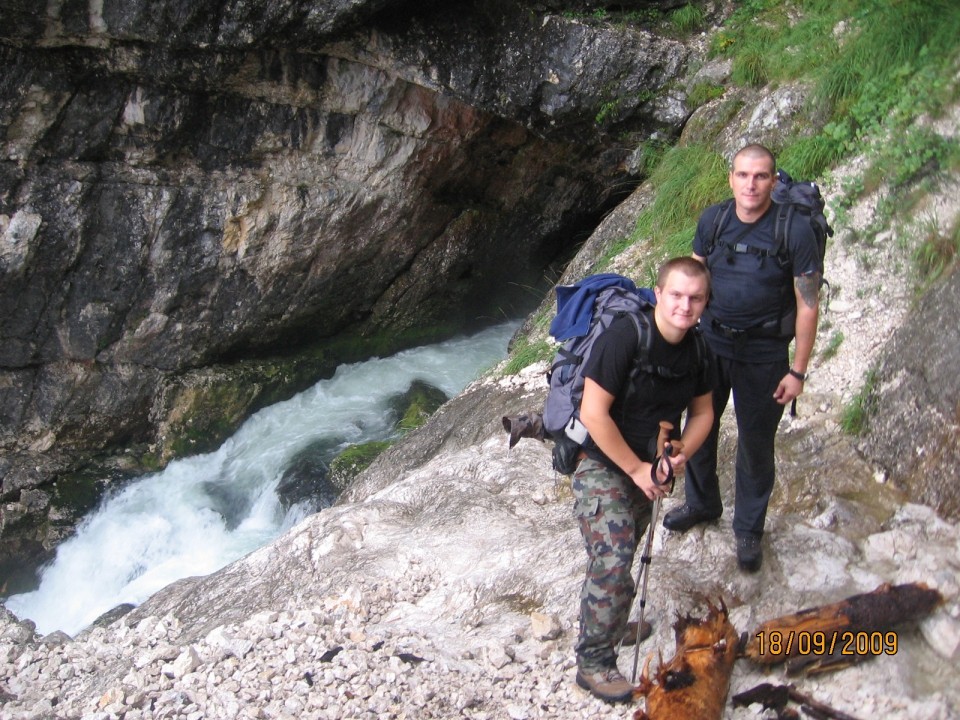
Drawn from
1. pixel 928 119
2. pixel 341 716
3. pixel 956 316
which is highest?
pixel 928 119

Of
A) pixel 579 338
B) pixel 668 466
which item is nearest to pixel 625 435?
pixel 668 466

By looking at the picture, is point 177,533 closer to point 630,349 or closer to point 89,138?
point 89,138

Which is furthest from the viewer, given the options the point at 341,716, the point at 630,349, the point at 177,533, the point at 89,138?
the point at 177,533

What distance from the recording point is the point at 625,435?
10.4 feet

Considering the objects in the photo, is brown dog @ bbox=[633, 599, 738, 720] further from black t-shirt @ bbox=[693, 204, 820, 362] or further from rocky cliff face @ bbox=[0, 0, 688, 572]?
rocky cliff face @ bbox=[0, 0, 688, 572]

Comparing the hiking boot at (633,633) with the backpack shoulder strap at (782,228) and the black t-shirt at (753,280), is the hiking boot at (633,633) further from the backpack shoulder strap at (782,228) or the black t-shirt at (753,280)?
the backpack shoulder strap at (782,228)

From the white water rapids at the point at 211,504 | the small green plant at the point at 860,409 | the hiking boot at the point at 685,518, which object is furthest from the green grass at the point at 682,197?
the hiking boot at the point at 685,518

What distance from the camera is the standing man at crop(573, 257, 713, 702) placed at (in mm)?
2936

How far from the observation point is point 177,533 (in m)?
9.34

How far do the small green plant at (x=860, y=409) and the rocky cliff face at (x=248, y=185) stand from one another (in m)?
4.92

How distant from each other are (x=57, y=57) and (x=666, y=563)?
7806mm

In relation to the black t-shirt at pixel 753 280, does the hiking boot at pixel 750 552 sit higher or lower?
lower

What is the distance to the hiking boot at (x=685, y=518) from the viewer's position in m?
4.17

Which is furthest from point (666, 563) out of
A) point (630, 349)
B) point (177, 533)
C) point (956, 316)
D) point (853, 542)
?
point (177, 533)
